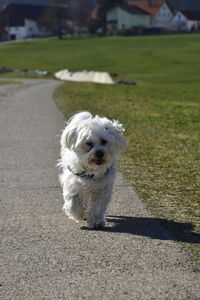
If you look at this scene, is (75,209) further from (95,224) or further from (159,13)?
(159,13)

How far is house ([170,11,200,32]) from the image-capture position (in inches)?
5955

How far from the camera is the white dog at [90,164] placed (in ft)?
24.4

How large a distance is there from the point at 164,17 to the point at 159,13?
8.01ft

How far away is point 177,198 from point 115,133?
183 cm

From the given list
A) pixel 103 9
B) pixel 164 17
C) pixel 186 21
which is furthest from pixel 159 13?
pixel 103 9

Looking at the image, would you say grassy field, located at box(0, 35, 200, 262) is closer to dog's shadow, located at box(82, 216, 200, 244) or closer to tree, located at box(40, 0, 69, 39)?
dog's shadow, located at box(82, 216, 200, 244)

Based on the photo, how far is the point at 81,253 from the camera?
6398mm

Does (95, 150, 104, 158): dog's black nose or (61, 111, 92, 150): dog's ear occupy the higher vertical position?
(61, 111, 92, 150): dog's ear

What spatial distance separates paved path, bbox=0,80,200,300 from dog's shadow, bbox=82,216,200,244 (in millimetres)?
10

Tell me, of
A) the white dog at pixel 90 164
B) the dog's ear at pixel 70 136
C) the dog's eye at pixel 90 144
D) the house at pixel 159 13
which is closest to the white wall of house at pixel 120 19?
the house at pixel 159 13

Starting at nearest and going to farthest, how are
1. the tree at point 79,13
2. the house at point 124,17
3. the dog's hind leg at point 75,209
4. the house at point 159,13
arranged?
the dog's hind leg at point 75,209 < the tree at point 79,13 < the house at point 124,17 < the house at point 159,13

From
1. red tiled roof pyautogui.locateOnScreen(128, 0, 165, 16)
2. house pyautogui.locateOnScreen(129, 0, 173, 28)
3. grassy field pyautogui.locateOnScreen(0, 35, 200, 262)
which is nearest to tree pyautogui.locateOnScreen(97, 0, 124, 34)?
red tiled roof pyautogui.locateOnScreen(128, 0, 165, 16)

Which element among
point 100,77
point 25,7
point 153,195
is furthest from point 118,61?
point 25,7

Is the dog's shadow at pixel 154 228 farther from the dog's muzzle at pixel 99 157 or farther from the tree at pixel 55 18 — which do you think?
the tree at pixel 55 18
